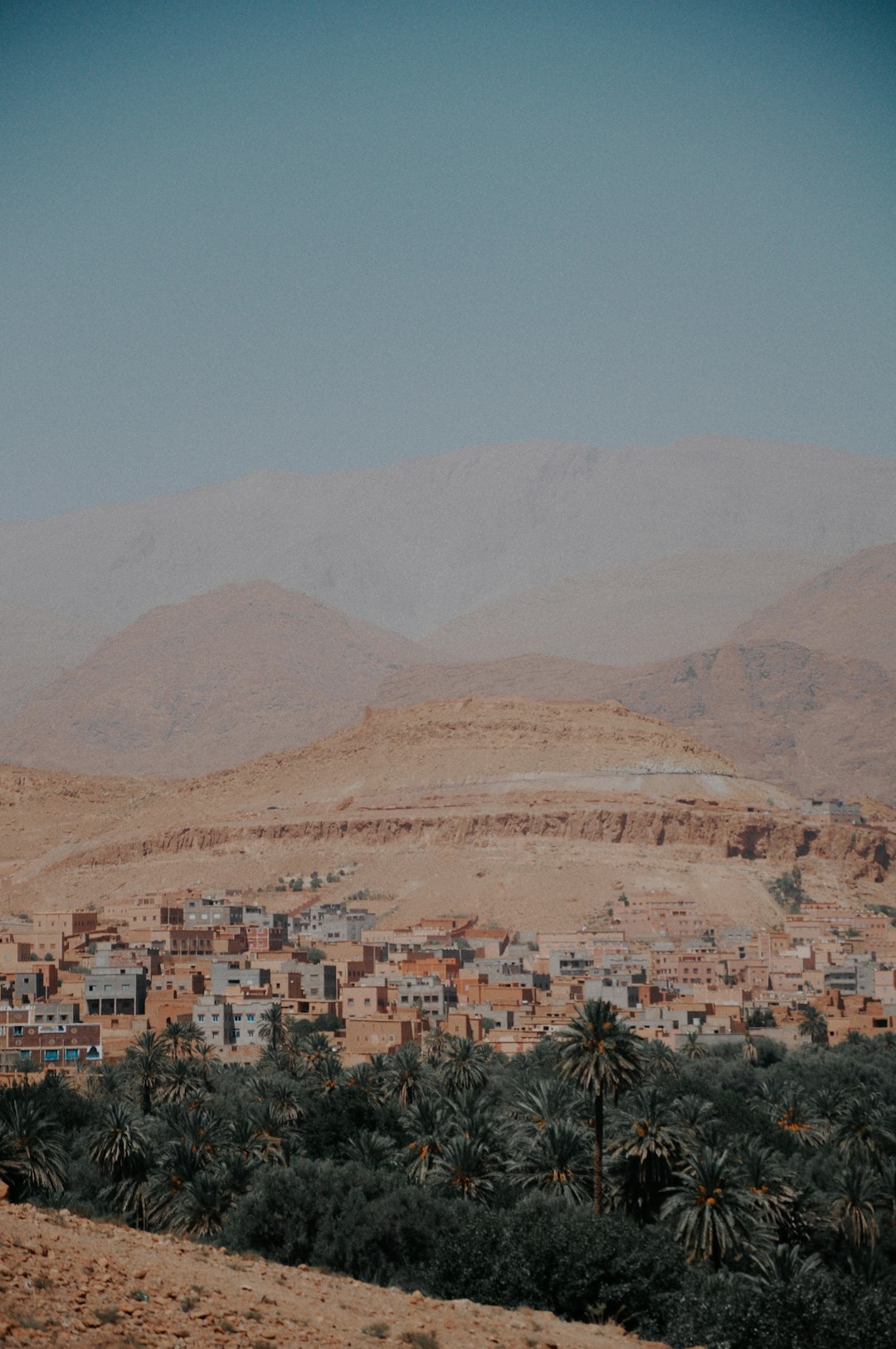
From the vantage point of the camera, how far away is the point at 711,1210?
37594 mm

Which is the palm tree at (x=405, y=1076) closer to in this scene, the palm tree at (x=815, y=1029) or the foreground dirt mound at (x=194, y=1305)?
the palm tree at (x=815, y=1029)

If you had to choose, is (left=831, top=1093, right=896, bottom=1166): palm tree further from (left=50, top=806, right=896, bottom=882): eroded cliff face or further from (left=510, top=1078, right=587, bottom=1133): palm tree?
(left=50, top=806, right=896, bottom=882): eroded cliff face

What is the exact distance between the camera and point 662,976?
3984 inches

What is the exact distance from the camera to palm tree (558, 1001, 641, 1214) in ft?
135

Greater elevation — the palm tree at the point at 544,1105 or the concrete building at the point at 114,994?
the concrete building at the point at 114,994

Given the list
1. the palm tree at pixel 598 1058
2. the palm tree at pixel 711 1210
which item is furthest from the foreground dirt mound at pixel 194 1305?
the palm tree at pixel 598 1058

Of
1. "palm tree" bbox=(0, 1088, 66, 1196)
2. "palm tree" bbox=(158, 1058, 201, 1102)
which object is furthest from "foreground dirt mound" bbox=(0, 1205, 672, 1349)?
"palm tree" bbox=(158, 1058, 201, 1102)

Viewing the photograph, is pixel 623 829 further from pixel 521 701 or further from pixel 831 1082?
pixel 831 1082

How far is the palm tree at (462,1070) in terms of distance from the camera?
2218 inches

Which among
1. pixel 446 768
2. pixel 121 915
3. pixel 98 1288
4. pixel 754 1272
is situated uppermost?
pixel 446 768

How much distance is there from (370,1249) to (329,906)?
85.5 meters

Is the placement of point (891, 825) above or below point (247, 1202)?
above

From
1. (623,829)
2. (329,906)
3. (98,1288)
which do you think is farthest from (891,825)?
(98,1288)

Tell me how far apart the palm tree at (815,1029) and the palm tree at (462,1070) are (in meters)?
24.5
